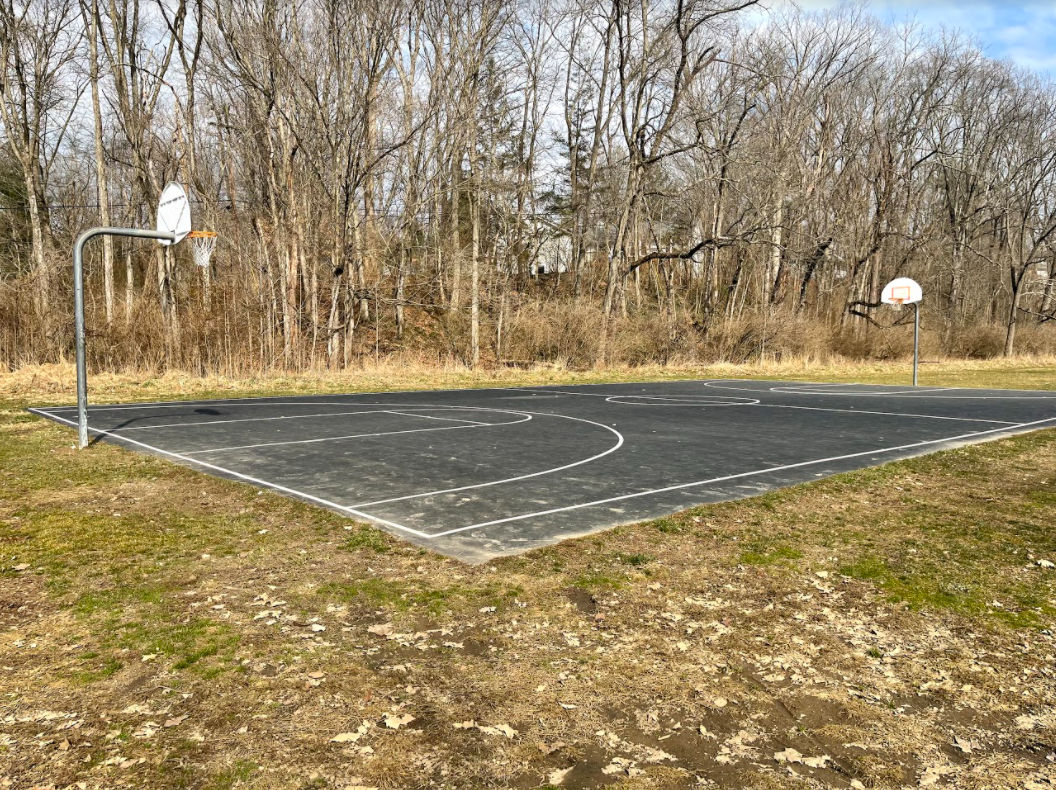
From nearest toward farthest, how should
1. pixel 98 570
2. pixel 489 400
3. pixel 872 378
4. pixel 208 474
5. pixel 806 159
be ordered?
pixel 98 570
pixel 208 474
pixel 489 400
pixel 872 378
pixel 806 159

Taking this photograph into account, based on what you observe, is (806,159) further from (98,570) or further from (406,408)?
(98,570)

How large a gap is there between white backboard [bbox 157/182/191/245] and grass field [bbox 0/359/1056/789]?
11.5ft

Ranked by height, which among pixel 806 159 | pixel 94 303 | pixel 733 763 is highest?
pixel 806 159

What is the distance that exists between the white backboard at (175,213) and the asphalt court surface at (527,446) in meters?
2.42

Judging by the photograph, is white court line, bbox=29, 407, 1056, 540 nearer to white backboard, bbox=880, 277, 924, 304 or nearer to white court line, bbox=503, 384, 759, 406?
white court line, bbox=503, 384, 759, 406

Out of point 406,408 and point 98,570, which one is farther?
point 406,408

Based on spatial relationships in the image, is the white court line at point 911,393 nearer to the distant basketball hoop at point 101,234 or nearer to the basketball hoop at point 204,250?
the distant basketball hoop at point 101,234

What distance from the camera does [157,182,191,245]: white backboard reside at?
810cm

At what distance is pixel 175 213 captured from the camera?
8.29m

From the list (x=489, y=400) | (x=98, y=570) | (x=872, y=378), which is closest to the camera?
(x=98, y=570)

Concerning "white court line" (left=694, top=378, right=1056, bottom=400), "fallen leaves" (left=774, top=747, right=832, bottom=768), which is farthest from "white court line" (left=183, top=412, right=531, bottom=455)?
"white court line" (left=694, top=378, right=1056, bottom=400)

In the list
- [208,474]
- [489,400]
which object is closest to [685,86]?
[489,400]

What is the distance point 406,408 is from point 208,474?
605 cm

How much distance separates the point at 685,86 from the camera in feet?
78.2
